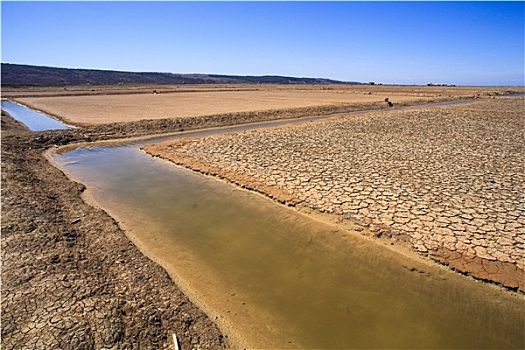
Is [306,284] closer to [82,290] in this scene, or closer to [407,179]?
[82,290]

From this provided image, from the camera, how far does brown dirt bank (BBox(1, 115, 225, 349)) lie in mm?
3498

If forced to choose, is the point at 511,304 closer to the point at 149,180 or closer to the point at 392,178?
the point at 392,178

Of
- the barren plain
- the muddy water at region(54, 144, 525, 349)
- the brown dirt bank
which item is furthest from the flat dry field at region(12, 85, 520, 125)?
the muddy water at region(54, 144, 525, 349)

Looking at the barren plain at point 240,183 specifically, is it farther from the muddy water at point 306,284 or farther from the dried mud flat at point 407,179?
the muddy water at point 306,284

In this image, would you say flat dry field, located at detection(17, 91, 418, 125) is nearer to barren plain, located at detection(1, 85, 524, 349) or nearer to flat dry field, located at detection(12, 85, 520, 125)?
flat dry field, located at detection(12, 85, 520, 125)

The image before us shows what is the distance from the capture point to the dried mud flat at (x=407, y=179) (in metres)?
5.62

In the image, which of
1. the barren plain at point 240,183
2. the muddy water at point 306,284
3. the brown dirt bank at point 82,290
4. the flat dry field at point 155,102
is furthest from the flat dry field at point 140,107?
the muddy water at point 306,284

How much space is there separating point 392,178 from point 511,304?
4707 millimetres

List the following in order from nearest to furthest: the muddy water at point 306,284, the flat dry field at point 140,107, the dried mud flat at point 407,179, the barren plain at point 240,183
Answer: the barren plain at point 240,183 < the muddy water at point 306,284 < the dried mud flat at point 407,179 < the flat dry field at point 140,107

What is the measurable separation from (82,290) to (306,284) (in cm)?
317

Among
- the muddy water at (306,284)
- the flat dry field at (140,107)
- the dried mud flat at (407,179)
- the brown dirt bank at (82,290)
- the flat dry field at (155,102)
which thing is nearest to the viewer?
the brown dirt bank at (82,290)

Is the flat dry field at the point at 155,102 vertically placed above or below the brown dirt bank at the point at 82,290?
above

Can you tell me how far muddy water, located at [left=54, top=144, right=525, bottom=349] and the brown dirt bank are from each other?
0.44 metres

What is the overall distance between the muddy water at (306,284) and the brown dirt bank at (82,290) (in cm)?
44
